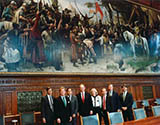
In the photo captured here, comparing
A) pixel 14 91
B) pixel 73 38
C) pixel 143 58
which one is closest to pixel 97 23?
pixel 73 38

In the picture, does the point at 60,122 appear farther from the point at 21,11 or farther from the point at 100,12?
the point at 100,12

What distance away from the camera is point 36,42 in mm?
7875

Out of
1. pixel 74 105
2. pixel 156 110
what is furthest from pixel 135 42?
pixel 74 105

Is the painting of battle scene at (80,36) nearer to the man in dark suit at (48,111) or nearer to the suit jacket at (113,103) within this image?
the man in dark suit at (48,111)

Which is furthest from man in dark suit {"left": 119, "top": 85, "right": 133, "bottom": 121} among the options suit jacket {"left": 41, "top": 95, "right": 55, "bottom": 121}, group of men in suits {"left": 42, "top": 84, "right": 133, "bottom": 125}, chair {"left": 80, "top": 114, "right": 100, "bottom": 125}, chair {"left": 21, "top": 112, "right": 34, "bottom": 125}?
chair {"left": 21, "top": 112, "right": 34, "bottom": 125}

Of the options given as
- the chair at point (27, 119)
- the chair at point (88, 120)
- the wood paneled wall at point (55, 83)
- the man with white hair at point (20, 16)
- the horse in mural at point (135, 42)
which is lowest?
the chair at point (27, 119)

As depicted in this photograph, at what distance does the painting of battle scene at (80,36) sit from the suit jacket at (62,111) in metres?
2.57

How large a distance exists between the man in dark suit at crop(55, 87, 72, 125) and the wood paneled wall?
240cm

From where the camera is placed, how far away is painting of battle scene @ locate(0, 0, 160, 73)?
7.42 m

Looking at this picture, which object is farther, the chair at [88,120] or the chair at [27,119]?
the chair at [27,119]

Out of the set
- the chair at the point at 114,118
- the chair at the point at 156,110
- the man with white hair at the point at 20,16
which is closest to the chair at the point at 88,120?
the chair at the point at 114,118

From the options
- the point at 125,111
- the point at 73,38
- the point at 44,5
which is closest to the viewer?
the point at 125,111

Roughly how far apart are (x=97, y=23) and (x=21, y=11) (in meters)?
4.00

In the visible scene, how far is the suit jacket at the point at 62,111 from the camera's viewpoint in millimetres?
5381
